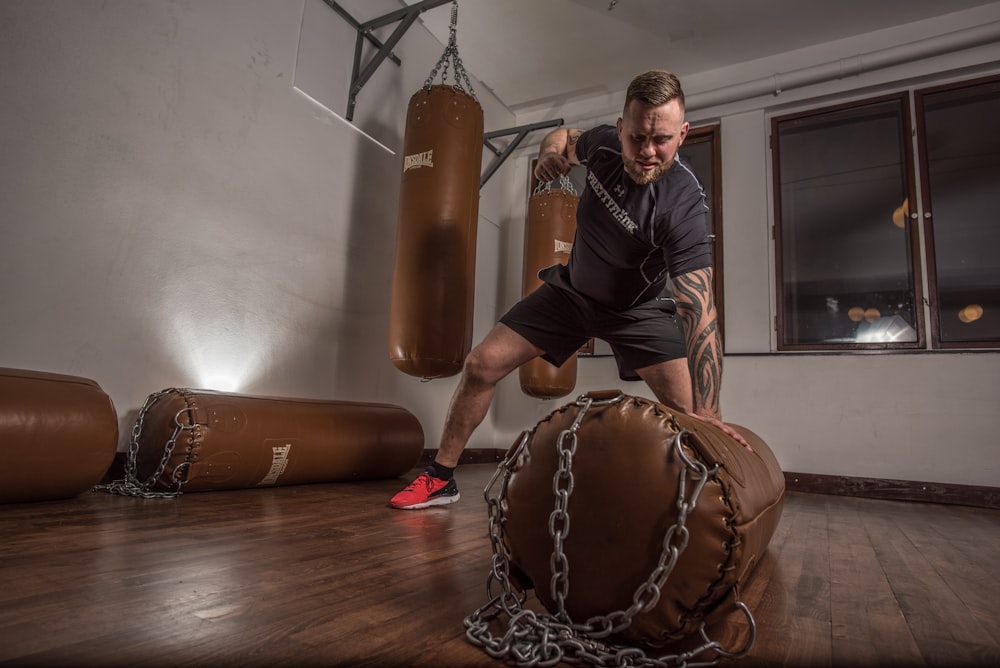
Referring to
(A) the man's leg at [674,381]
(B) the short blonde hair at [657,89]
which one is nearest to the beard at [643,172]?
(B) the short blonde hair at [657,89]

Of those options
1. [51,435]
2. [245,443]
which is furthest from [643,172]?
[51,435]

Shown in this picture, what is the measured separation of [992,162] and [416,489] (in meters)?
4.50

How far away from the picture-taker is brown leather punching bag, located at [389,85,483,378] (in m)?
2.77

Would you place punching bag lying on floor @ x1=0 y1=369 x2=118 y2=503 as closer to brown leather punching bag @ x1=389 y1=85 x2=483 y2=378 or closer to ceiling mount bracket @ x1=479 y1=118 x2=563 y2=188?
brown leather punching bag @ x1=389 y1=85 x2=483 y2=378

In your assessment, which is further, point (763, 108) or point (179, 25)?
point (763, 108)

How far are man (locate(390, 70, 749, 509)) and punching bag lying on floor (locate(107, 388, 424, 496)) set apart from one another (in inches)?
24.7

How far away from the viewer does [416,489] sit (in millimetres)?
2125

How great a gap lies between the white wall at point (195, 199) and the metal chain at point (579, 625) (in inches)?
83.7

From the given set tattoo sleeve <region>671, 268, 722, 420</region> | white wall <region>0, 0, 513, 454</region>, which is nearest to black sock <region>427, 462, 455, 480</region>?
tattoo sleeve <region>671, 268, 722, 420</region>

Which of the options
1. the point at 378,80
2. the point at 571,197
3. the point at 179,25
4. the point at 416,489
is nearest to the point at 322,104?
the point at 378,80

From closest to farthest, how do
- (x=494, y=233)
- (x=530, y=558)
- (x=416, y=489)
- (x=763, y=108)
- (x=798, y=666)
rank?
(x=798, y=666) → (x=530, y=558) → (x=416, y=489) → (x=763, y=108) → (x=494, y=233)

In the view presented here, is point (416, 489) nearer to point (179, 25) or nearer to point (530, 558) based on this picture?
point (530, 558)

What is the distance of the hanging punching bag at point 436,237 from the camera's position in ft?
9.09

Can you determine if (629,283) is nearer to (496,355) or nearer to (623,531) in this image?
(496,355)
